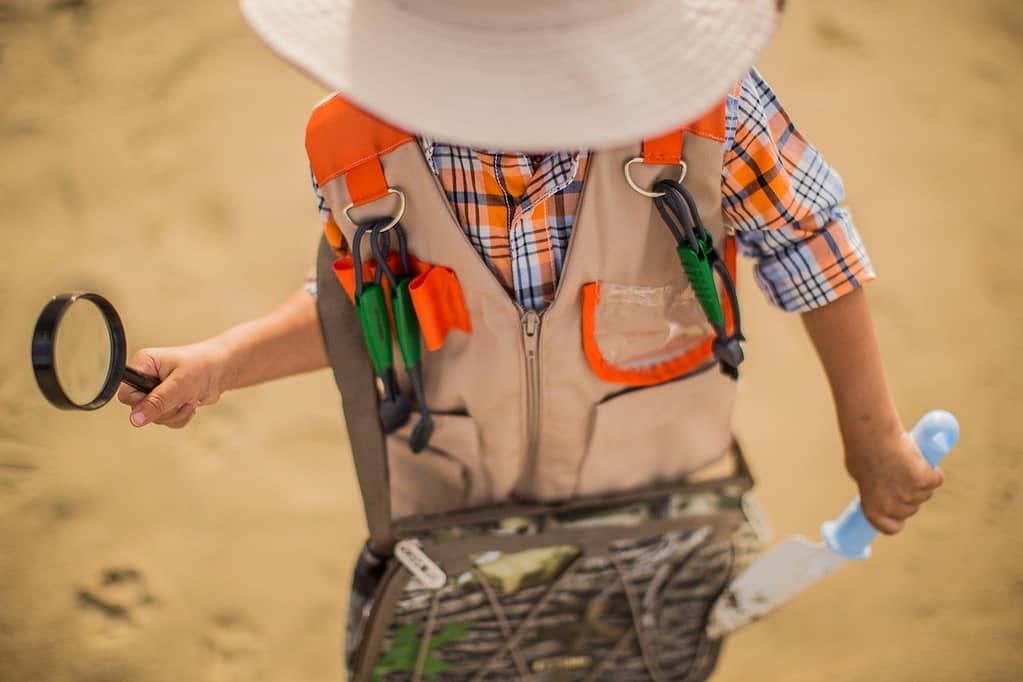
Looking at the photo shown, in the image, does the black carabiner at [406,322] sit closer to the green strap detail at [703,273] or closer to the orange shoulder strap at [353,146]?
the orange shoulder strap at [353,146]

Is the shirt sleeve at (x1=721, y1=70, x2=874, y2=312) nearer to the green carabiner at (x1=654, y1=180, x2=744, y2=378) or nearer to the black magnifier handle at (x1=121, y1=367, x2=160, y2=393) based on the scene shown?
the green carabiner at (x1=654, y1=180, x2=744, y2=378)

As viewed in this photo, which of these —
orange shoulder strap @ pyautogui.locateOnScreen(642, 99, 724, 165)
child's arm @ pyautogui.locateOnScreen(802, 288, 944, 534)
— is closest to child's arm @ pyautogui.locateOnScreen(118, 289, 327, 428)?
orange shoulder strap @ pyautogui.locateOnScreen(642, 99, 724, 165)

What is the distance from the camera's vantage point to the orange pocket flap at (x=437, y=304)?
86 centimetres

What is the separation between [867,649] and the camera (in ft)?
5.15

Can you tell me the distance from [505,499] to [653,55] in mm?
643

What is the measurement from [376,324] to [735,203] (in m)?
0.39

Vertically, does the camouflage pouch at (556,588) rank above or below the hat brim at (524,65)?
below

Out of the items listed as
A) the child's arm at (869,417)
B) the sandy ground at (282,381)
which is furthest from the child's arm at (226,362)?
the sandy ground at (282,381)

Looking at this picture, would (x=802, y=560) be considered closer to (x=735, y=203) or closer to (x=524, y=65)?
(x=735, y=203)

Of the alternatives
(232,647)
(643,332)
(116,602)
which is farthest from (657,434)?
(116,602)

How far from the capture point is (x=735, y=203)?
33.8 inches

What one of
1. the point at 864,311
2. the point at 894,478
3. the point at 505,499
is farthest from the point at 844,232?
the point at 505,499

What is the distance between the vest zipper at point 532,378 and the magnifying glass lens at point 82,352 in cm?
40

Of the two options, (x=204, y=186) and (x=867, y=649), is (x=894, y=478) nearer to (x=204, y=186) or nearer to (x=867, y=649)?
(x=867, y=649)
